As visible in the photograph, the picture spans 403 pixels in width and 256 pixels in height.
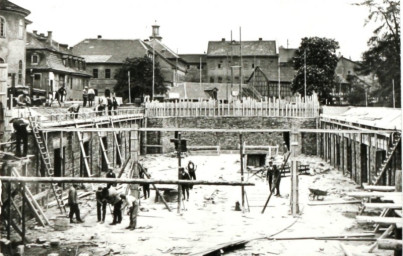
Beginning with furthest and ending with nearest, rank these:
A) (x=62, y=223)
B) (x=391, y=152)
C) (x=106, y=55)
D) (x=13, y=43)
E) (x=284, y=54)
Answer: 1. (x=284, y=54)
2. (x=106, y=55)
3. (x=13, y=43)
4. (x=391, y=152)
5. (x=62, y=223)

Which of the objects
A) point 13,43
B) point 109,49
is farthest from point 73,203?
point 109,49

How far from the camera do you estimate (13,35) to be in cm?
1894

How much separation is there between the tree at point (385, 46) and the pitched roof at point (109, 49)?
47516 millimetres

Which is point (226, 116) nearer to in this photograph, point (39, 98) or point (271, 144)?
point (271, 144)

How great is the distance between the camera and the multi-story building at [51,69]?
35281mm

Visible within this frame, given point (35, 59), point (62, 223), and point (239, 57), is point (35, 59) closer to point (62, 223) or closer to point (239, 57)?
point (62, 223)

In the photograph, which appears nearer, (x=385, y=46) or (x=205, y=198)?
(x=385, y=46)

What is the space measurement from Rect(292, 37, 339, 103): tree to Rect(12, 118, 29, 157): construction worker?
44.4 m

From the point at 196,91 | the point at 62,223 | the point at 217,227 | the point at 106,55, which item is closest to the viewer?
the point at 62,223

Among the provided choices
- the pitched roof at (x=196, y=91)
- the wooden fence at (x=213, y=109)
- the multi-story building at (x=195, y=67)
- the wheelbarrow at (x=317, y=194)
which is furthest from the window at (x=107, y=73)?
the wheelbarrow at (x=317, y=194)

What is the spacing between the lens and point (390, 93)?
24.7 metres

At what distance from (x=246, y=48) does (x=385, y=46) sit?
252 ft

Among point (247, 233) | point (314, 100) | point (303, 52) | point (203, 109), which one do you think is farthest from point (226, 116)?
point (247, 233)

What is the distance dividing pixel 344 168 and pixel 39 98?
19277 millimetres
